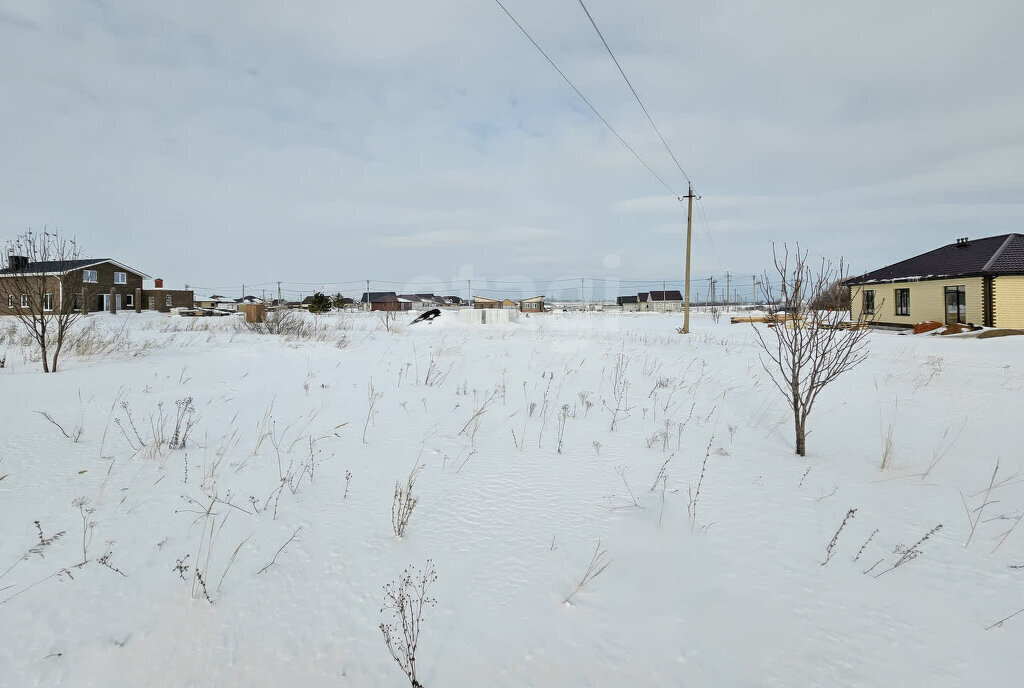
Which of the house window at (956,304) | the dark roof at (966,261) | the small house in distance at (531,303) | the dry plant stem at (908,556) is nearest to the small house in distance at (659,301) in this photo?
the small house in distance at (531,303)

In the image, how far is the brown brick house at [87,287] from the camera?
850 centimetres

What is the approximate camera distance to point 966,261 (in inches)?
790

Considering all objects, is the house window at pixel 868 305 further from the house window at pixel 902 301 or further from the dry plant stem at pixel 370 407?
the house window at pixel 902 301

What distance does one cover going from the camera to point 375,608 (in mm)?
2189

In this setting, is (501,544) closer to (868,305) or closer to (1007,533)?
(1007,533)

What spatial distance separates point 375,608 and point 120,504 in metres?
1.99

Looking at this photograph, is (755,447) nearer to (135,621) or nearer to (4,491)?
(135,621)

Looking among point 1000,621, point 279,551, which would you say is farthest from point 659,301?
point 279,551

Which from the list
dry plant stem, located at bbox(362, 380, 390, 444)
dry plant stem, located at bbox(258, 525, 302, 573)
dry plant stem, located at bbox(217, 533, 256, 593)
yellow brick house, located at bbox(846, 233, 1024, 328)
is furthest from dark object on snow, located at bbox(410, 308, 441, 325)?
dry plant stem, located at bbox(217, 533, 256, 593)

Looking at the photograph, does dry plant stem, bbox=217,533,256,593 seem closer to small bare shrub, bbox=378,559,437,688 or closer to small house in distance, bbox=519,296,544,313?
small bare shrub, bbox=378,559,437,688

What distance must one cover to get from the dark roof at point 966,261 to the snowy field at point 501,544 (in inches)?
646

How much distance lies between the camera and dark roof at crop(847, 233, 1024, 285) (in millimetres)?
18375

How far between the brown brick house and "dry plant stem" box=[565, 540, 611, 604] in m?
10.3

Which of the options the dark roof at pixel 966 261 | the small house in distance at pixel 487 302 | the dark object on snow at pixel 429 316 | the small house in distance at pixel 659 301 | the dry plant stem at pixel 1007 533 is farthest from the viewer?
the small house in distance at pixel 659 301
